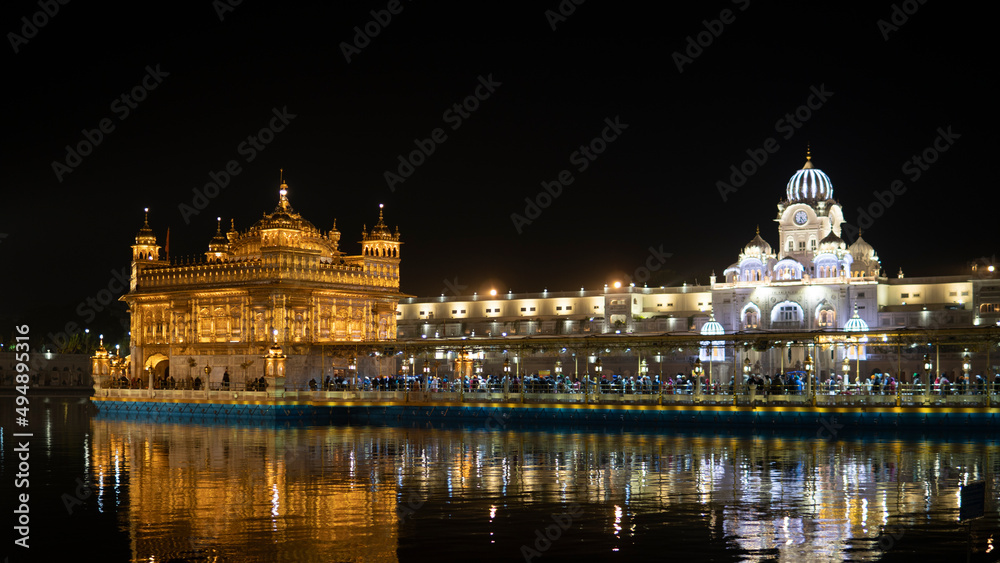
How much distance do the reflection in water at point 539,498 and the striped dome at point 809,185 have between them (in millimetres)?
64580

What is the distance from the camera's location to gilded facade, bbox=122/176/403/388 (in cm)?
5644

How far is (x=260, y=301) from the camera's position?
56.5 meters

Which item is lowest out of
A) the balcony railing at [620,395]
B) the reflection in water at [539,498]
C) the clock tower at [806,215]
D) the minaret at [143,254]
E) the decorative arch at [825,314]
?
the reflection in water at [539,498]

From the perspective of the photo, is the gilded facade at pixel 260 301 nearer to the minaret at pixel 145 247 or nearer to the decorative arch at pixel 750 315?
the minaret at pixel 145 247

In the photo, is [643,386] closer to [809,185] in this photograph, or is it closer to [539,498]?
[539,498]

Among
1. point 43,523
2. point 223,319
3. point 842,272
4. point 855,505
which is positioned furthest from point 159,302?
point 842,272

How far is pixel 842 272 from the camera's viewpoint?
8938cm

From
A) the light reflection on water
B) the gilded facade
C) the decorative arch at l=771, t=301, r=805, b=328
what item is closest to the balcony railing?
the gilded facade

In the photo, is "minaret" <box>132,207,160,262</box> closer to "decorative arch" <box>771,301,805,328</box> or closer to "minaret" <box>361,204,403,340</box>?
"minaret" <box>361,204,403,340</box>

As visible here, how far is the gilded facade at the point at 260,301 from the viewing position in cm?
5644

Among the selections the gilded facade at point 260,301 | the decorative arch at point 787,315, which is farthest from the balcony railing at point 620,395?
the decorative arch at point 787,315

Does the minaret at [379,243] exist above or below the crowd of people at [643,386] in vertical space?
above

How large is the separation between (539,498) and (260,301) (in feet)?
119

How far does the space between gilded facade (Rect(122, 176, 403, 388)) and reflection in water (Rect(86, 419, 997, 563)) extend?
64.8ft
